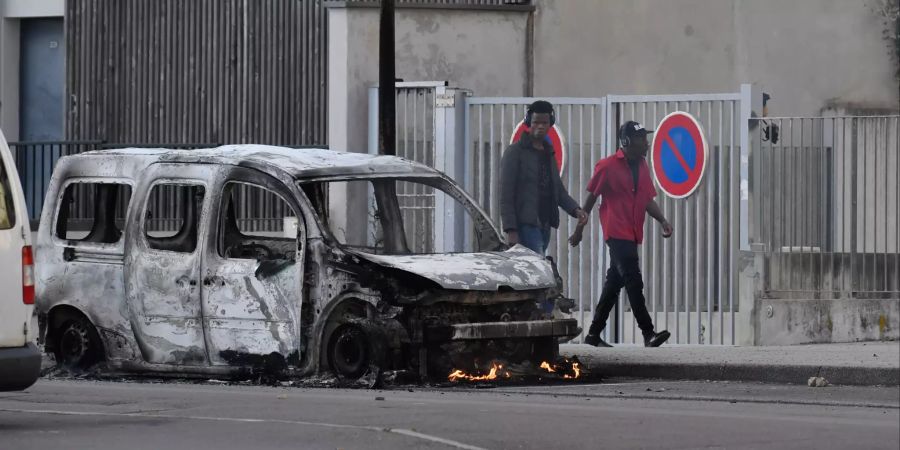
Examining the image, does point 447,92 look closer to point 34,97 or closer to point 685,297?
point 685,297

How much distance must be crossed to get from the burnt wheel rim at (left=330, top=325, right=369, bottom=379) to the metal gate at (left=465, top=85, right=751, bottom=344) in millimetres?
5608

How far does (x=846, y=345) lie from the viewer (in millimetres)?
17734

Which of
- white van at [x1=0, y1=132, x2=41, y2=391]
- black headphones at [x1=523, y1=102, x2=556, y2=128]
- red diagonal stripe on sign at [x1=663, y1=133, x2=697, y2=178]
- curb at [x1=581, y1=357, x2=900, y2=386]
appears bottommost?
curb at [x1=581, y1=357, x2=900, y2=386]

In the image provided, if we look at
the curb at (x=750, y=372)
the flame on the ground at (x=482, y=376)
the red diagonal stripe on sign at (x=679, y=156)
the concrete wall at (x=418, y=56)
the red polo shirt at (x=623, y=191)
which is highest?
the concrete wall at (x=418, y=56)

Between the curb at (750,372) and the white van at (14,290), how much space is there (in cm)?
567

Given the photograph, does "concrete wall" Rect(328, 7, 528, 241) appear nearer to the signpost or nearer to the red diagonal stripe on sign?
the signpost

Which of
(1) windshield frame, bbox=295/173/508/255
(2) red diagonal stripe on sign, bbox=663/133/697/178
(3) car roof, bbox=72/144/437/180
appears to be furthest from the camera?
(2) red diagonal stripe on sign, bbox=663/133/697/178

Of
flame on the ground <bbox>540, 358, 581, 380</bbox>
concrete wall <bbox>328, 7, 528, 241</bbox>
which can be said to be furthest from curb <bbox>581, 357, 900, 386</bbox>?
concrete wall <bbox>328, 7, 528, 241</bbox>

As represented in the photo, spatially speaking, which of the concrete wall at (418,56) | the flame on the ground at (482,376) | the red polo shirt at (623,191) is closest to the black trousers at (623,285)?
the red polo shirt at (623,191)

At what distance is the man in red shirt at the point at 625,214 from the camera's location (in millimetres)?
18047

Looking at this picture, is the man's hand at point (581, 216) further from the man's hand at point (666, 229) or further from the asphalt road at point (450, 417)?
the asphalt road at point (450, 417)

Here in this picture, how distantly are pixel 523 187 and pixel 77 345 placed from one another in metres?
4.94

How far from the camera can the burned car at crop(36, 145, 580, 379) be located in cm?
1359

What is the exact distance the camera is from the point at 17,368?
35.4 feet
